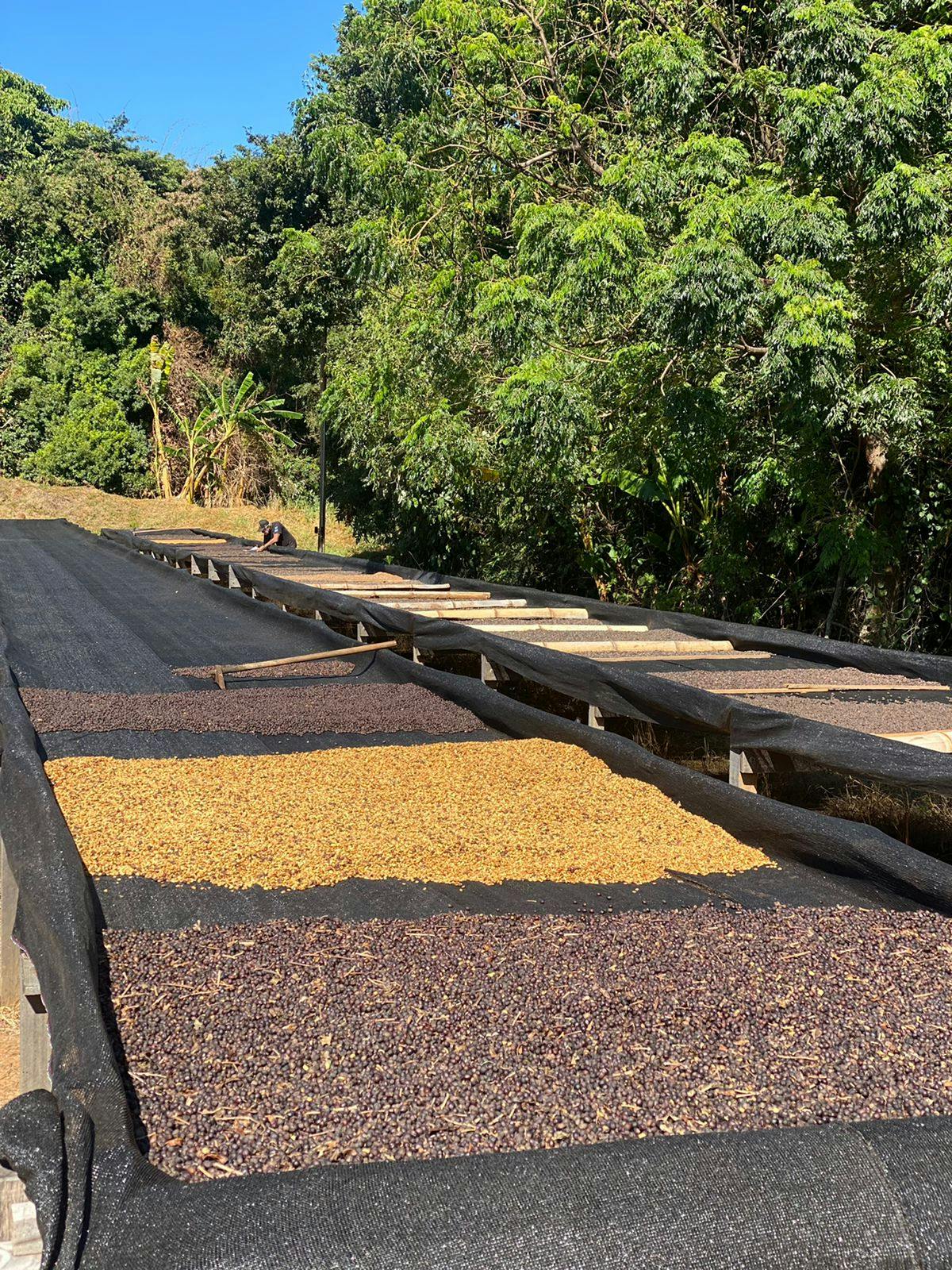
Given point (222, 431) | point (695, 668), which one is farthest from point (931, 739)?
point (222, 431)

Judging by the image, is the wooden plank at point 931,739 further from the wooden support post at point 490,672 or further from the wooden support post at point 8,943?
the wooden support post at point 8,943

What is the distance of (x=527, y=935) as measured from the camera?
2137 millimetres

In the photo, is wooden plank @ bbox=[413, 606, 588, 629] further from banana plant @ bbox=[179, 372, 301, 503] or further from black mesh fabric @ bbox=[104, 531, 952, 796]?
banana plant @ bbox=[179, 372, 301, 503]

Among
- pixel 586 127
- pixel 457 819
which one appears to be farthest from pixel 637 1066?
pixel 586 127

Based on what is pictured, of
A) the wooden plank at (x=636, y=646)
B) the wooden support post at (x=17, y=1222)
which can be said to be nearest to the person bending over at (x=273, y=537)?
the wooden plank at (x=636, y=646)

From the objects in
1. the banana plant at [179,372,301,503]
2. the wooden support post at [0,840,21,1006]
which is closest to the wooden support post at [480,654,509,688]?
the wooden support post at [0,840,21,1006]

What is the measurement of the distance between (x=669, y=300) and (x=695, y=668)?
5.39ft

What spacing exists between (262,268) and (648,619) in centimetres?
1306

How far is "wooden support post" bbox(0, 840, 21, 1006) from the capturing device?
241 cm

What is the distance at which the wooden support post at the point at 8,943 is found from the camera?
2.41 meters

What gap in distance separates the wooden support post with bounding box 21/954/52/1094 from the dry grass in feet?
45.5

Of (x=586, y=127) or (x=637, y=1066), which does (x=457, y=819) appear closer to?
(x=637, y=1066)

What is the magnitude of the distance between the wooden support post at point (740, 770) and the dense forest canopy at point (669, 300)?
214 cm

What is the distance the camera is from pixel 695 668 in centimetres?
459
